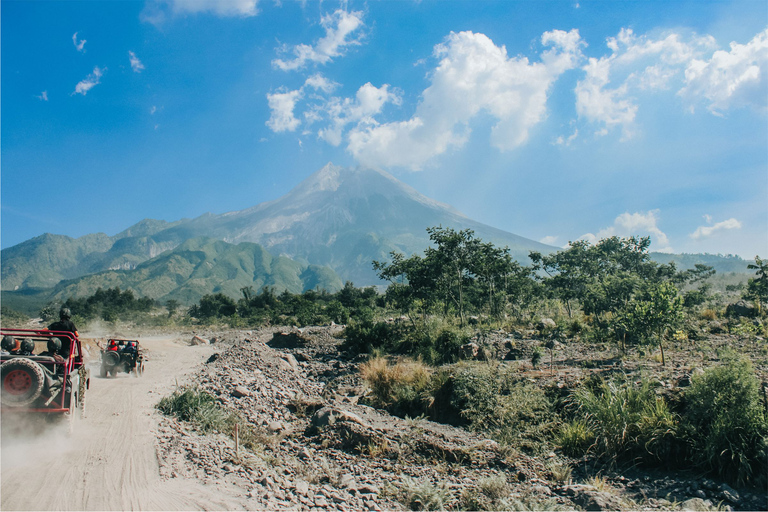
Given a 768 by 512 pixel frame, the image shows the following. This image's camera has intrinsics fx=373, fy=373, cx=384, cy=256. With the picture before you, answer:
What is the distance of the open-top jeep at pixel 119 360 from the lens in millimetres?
12492

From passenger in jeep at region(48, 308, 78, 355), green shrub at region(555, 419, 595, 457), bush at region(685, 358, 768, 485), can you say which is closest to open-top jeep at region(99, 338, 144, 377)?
passenger in jeep at region(48, 308, 78, 355)

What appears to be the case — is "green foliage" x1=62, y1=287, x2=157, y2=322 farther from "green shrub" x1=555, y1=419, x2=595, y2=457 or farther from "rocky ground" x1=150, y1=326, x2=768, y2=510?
"green shrub" x1=555, y1=419, x2=595, y2=457

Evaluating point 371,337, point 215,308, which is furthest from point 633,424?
point 215,308

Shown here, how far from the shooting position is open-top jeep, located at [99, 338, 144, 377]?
492 inches

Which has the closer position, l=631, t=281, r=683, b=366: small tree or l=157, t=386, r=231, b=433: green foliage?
l=157, t=386, r=231, b=433: green foliage

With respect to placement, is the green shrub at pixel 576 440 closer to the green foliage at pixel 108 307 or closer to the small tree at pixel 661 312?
the small tree at pixel 661 312

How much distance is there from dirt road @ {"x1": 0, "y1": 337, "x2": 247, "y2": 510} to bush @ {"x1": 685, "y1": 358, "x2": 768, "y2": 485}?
24.1ft

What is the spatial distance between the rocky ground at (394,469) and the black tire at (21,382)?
198 centimetres

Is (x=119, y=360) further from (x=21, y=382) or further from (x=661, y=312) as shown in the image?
(x=661, y=312)

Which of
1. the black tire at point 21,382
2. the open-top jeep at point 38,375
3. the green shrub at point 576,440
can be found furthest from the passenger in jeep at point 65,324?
the green shrub at point 576,440

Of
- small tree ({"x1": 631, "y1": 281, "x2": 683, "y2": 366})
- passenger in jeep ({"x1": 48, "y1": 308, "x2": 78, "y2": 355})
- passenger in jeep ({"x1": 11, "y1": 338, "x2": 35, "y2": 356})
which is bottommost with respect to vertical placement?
passenger in jeep ({"x1": 11, "y1": 338, "x2": 35, "y2": 356})

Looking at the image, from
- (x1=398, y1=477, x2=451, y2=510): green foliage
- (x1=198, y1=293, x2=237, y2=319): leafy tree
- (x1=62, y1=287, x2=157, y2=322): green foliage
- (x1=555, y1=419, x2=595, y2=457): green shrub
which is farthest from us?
(x1=198, y1=293, x2=237, y2=319): leafy tree

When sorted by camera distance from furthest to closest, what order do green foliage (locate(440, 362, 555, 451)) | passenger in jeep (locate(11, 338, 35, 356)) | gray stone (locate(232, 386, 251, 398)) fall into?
gray stone (locate(232, 386, 251, 398)) → green foliage (locate(440, 362, 555, 451)) → passenger in jeep (locate(11, 338, 35, 356))

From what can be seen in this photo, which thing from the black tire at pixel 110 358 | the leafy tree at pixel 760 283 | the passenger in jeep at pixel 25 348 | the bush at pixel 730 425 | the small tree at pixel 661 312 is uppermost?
the leafy tree at pixel 760 283
